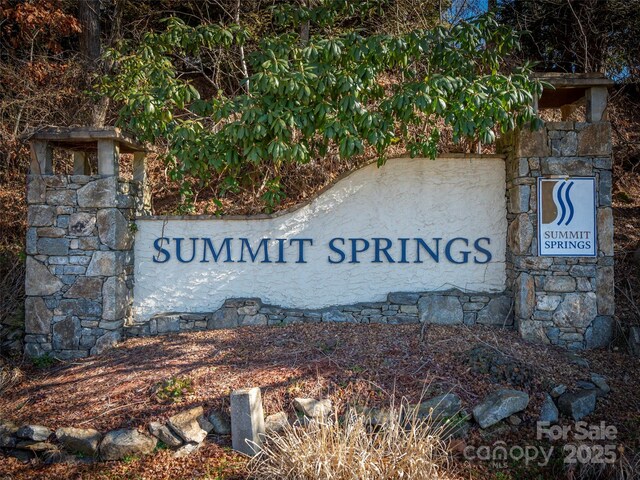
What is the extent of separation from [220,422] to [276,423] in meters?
0.49

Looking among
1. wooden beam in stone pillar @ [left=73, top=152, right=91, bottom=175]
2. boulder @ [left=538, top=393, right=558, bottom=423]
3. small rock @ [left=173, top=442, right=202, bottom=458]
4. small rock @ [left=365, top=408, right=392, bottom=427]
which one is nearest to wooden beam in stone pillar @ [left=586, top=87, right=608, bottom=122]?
boulder @ [left=538, top=393, right=558, bottom=423]

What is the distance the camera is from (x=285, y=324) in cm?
619

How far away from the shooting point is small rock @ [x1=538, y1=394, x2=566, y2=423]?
4.25m

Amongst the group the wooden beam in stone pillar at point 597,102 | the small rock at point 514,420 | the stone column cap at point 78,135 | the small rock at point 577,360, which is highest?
the wooden beam in stone pillar at point 597,102

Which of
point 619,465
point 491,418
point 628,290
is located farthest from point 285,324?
point 628,290

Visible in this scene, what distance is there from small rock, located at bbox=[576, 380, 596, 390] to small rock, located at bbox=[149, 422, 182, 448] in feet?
11.6

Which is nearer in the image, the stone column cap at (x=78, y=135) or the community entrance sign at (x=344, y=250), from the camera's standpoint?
the community entrance sign at (x=344, y=250)

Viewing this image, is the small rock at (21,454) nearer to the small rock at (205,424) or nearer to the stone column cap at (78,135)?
the small rock at (205,424)

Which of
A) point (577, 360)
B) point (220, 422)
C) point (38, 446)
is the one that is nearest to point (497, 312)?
point (577, 360)

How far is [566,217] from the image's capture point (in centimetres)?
575

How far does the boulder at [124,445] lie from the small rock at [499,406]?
2.60m

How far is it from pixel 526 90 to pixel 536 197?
1198mm

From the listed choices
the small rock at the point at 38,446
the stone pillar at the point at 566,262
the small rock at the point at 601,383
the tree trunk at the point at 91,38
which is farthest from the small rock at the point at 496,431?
the tree trunk at the point at 91,38

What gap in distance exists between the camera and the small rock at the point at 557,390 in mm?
4512
